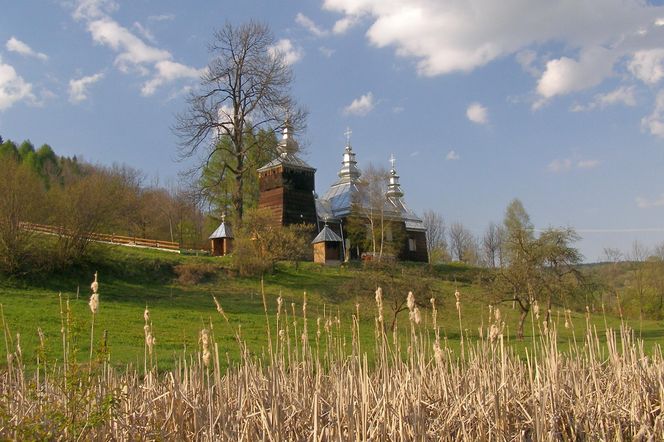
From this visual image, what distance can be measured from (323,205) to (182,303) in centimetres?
2682

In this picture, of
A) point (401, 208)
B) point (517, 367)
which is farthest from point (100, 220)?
point (401, 208)

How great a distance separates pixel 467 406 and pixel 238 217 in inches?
1206

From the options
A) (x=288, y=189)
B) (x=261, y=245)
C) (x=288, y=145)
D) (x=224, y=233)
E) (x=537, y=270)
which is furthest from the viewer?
(x=288, y=189)

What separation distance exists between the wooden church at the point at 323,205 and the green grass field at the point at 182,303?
7.31 m

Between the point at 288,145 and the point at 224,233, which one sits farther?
the point at 288,145

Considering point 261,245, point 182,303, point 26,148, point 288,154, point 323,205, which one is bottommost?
point 182,303

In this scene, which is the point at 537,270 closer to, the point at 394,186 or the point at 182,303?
the point at 182,303

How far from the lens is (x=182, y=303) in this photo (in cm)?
2302

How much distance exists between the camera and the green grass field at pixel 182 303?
15.5m

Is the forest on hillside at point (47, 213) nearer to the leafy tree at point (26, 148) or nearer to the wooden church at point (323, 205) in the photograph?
the wooden church at point (323, 205)

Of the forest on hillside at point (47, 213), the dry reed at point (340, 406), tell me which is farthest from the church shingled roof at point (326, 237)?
the dry reed at point (340, 406)

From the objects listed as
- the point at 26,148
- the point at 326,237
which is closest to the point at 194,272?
the point at 326,237

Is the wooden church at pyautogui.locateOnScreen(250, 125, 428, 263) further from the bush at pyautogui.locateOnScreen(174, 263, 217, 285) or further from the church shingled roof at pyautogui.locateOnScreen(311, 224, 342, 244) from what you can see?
the bush at pyautogui.locateOnScreen(174, 263, 217, 285)

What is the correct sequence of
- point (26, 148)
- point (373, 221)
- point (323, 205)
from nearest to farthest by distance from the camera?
1. point (373, 221)
2. point (323, 205)
3. point (26, 148)
